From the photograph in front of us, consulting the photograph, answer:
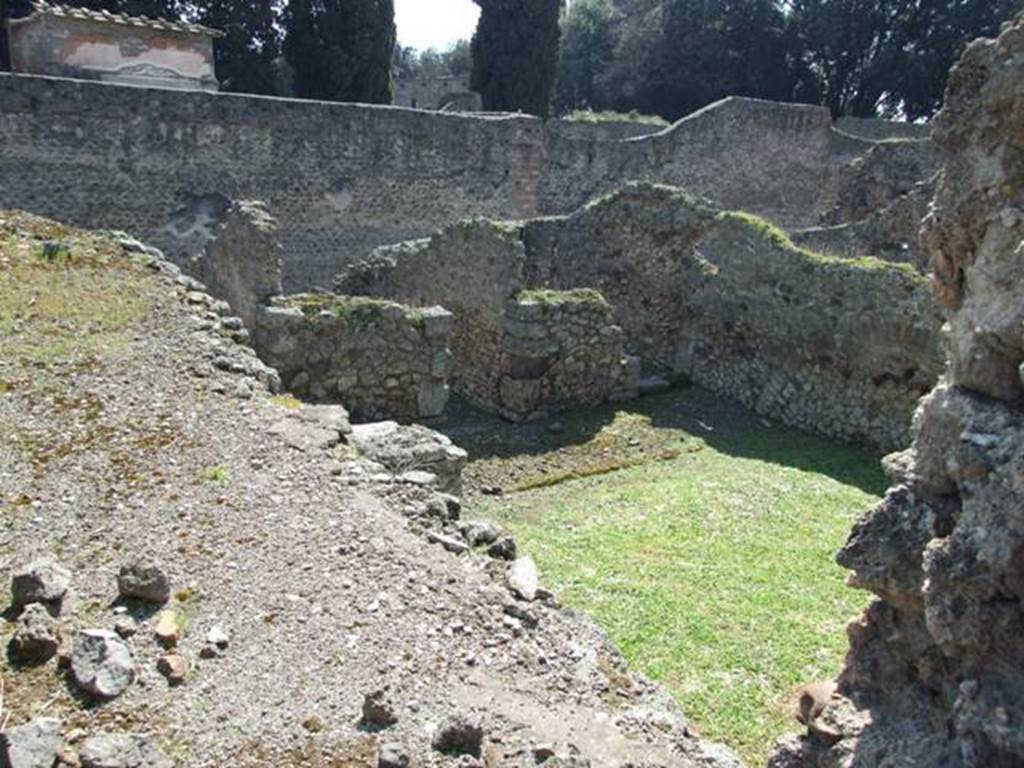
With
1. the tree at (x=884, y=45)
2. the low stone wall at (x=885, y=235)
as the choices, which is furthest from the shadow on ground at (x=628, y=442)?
the tree at (x=884, y=45)

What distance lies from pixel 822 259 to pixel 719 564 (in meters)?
5.29

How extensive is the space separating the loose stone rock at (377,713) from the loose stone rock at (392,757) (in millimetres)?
141

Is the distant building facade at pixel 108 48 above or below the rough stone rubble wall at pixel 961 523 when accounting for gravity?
above

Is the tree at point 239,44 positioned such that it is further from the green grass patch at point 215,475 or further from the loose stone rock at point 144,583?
the loose stone rock at point 144,583

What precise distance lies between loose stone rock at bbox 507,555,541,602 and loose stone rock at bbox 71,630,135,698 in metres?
1.64

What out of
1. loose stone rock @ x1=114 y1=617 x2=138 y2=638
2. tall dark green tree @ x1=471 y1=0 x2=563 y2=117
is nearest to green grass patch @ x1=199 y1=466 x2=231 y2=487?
loose stone rock @ x1=114 y1=617 x2=138 y2=638

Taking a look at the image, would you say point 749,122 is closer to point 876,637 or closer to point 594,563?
point 594,563

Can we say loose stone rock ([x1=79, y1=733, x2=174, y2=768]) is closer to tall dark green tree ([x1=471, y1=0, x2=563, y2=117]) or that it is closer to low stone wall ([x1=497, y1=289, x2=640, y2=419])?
low stone wall ([x1=497, y1=289, x2=640, y2=419])

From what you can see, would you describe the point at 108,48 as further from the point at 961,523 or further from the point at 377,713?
the point at 961,523

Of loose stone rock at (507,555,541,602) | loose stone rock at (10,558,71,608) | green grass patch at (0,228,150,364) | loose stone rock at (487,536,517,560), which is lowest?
loose stone rock at (487,536,517,560)

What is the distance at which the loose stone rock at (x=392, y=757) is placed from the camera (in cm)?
338

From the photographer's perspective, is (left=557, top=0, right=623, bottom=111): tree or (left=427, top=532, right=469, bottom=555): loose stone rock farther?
(left=557, top=0, right=623, bottom=111): tree

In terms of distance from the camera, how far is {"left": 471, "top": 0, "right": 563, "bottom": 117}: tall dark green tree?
31547 mm

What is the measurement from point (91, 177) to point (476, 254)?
7.07 m
